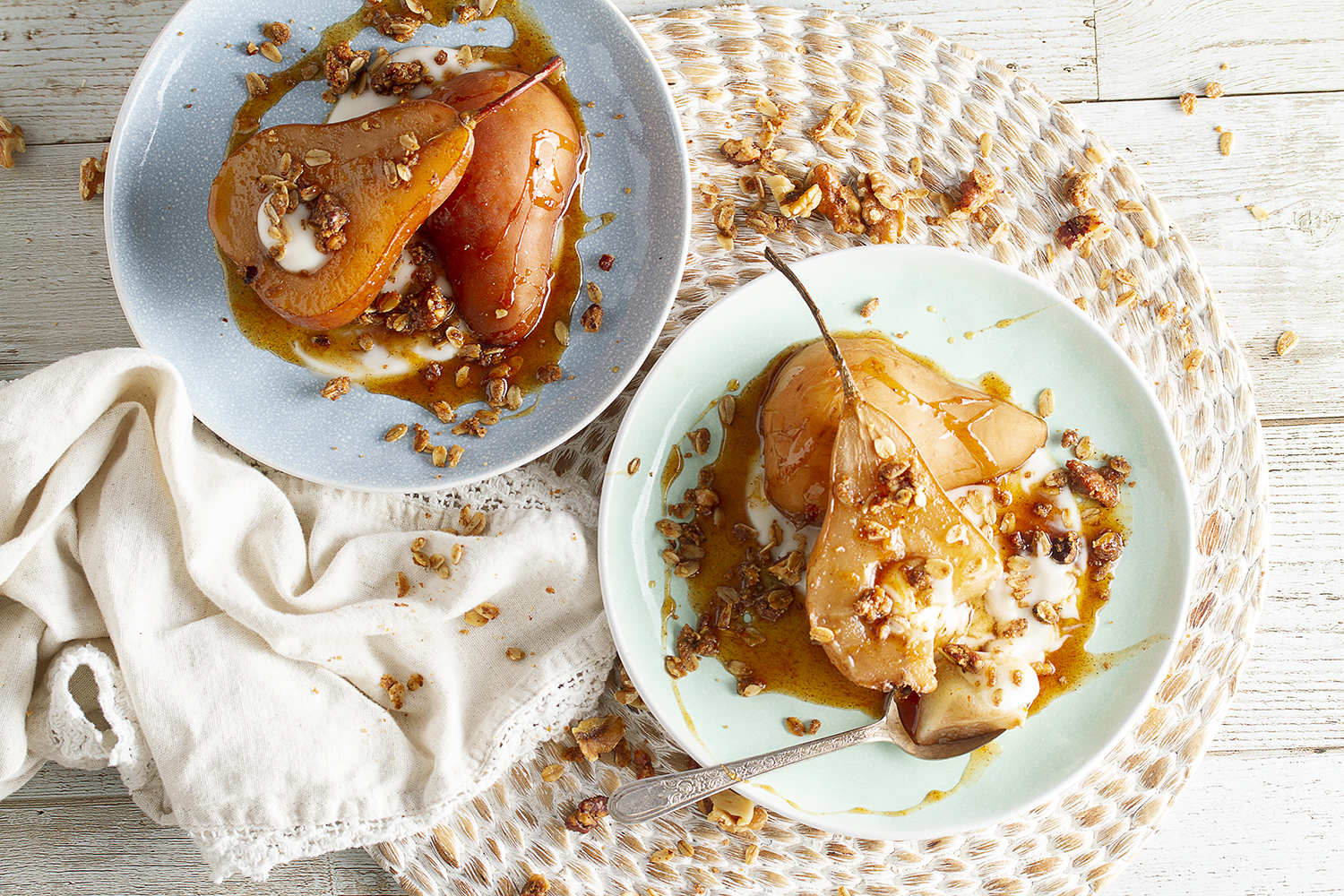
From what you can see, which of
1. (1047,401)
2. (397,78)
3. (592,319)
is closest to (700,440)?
(592,319)

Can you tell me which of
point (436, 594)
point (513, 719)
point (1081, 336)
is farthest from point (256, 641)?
point (1081, 336)

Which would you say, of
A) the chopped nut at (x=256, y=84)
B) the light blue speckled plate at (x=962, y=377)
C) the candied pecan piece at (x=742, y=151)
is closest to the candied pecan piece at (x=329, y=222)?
the chopped nut at (x=256, y=84)

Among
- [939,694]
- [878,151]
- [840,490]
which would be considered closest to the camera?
[840,490]

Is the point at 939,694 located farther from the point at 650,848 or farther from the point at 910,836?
the point at 650,848

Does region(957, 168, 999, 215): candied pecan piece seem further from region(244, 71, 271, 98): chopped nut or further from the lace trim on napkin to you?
region(244, 71, 271, 98): chopped nut

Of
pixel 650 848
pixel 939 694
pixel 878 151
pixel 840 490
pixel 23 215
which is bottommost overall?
pixel 650 848

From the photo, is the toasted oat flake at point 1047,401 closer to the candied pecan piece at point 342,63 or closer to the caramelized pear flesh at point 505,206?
the caramelized pear flesh at point 505,206
